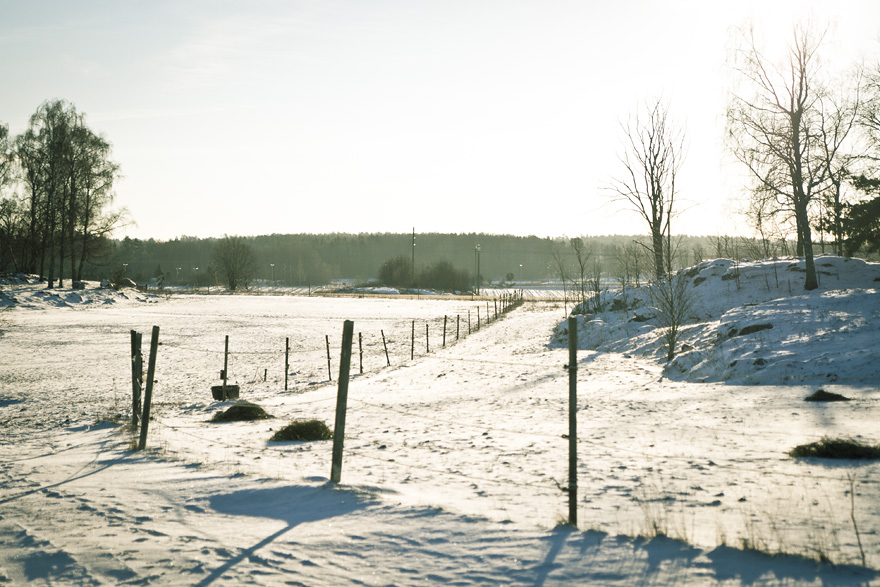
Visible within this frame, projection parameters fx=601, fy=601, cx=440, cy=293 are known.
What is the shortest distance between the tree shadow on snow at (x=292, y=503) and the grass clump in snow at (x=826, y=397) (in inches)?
369

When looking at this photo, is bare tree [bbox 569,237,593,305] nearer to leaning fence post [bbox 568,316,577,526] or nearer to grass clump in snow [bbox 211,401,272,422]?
grass clump in snow [bbox 211,401,272,422]

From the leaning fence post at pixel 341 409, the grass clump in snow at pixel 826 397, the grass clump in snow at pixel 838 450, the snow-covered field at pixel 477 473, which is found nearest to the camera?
the snow-covered field at pixel 477 473

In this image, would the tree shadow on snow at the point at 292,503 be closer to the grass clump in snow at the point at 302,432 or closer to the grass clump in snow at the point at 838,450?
the grass clump in snow at the point at 302,432

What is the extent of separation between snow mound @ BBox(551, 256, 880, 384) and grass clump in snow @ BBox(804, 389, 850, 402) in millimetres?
1069

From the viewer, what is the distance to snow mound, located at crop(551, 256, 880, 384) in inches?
568

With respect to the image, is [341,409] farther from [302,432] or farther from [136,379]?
[136,379]

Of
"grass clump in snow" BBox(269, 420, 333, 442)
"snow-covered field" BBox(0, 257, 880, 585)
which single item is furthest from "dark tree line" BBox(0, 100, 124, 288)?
A: "grass clump in snow" BBox(269, 420, 333, 442)

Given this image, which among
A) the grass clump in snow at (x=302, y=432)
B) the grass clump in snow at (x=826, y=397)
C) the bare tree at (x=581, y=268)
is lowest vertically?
the grass clump in snow at (x=302, y=432)

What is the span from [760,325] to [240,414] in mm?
14445

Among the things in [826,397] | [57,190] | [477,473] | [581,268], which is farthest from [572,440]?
[57,190]

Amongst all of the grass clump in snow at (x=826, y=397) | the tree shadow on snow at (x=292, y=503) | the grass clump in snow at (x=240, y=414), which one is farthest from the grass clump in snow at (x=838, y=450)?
the grass clump in snow at (x=240, y=414)

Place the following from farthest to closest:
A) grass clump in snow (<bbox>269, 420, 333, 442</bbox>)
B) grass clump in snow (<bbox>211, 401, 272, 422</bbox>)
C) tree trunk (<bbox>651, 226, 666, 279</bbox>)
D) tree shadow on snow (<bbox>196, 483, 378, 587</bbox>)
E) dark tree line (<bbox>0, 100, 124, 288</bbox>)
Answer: dark tree line (<bbox>0, 100, 124, 288</bbox>) → tree trunk (<bbox>651, 226, 666, 279</bbox>) → grass clump in snow (<bbox>211, 401, 272, 422</bbox>) → grass clump in snow (<bbox>269, 420, 333, 442</bbox>) → tree shadow on snow (<bbox>196, 483, 378, 587</bbox>)

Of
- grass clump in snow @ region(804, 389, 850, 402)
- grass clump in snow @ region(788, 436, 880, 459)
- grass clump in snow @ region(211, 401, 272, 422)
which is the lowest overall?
grass clump in snow @ region(211, 401, 272, 422)

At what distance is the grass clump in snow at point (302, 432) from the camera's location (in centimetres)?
1066
